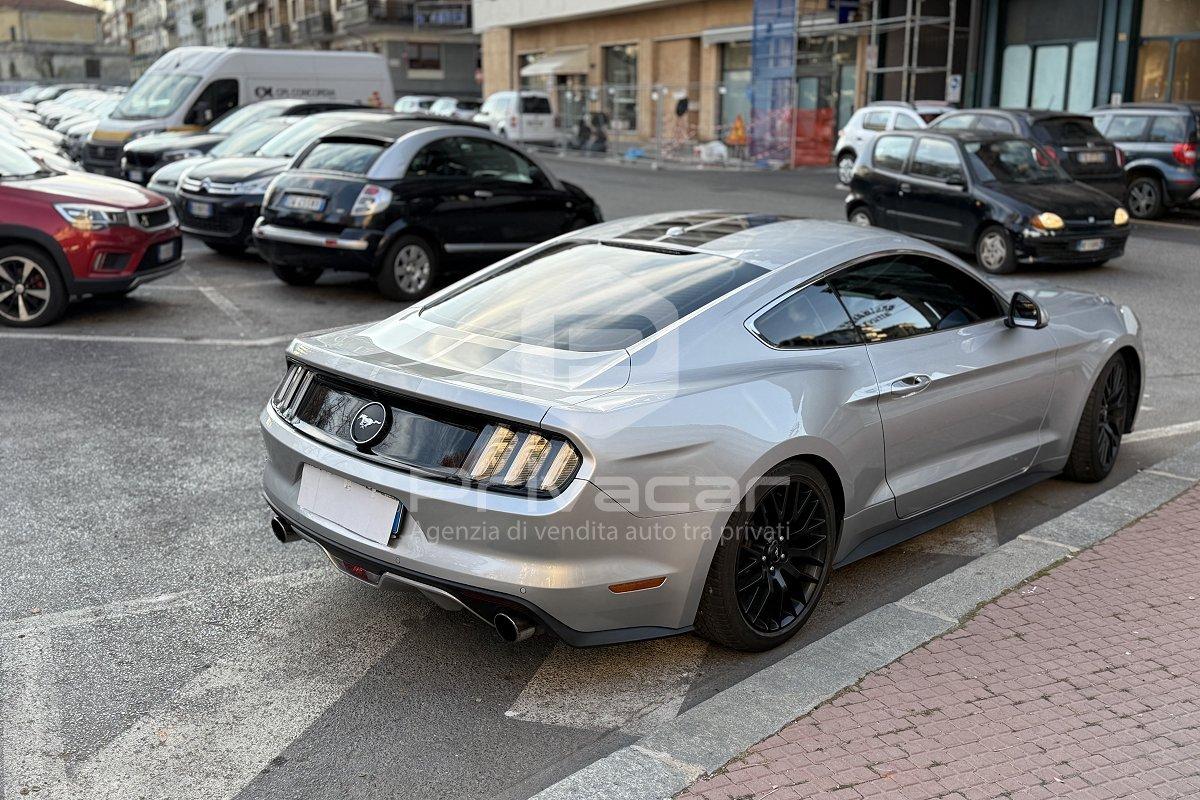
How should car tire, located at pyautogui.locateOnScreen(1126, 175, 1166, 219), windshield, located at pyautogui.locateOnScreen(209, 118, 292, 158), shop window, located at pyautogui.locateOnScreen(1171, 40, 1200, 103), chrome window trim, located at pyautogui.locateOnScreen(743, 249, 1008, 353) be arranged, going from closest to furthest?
chrome window trim, located at pyautogui.locateOnScreen(743, 249, 1008, 353) < windshield, located at pyautogui.locateOnScreen(209, 118, 292, 158) < car tire, located at pyautogui.locateOnScreen(1126, 175, 1166, 219) < shop window, located at pyautogui.locateOnScreen(1171, 40, 1200, 103)

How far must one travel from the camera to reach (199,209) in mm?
12453

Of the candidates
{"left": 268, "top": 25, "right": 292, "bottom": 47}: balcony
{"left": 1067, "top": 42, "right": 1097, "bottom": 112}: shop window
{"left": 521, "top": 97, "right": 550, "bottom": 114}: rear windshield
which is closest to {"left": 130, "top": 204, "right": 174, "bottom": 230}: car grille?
{"left": 1067, "top": 42, "right": 1097, "bottom": 112}: shop window

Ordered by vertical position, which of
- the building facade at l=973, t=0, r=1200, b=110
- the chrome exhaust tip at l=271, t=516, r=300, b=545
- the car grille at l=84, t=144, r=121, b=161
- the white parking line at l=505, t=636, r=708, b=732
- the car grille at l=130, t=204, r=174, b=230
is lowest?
the white parking line at l=505, t=636, r=708, b=732

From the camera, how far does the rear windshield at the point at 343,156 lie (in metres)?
10.5

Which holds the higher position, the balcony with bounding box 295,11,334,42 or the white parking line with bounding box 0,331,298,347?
the balcony with bounding box 295,11,334,42

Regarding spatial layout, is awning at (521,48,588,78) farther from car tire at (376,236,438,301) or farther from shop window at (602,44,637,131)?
car tire at (376,236,438,301)

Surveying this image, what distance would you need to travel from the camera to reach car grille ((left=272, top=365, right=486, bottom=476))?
3617 millimetres

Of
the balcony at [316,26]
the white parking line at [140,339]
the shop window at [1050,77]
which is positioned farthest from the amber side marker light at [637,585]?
the balcony at [316,26]

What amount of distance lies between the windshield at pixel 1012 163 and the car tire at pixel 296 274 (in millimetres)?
7246

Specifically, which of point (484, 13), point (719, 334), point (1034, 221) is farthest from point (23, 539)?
point (484, 13)

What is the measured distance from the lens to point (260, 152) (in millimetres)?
13180

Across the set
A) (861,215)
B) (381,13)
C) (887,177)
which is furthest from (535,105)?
(381,13)

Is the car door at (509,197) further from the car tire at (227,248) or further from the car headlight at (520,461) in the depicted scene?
the car headlight at (520,461)

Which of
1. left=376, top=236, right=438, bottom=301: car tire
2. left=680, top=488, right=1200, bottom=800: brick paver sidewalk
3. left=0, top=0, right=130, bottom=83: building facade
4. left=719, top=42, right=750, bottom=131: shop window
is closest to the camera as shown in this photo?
left=680, top=488, right=1200, bottom=800: brick paver sidewalk
